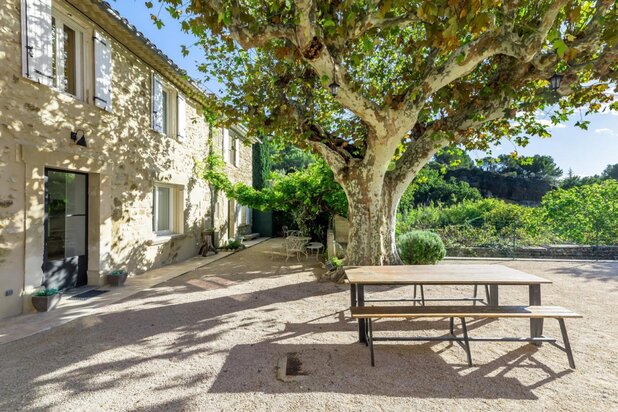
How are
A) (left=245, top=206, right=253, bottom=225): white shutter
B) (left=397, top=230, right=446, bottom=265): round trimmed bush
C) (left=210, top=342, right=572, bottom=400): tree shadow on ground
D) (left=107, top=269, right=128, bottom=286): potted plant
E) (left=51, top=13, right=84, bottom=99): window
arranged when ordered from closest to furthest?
(left=210, top=342, right=572, bottom=400): tree shadow on ground < (left=51, top=13, right=84, bottom=99): window < (left=107, top=269, right=128, bottom=286): potted plant < (left=397, top=230, right=446, bottom=265): round trimmed bush < (left=245, top=206, right=253, bottom=225): white shutter

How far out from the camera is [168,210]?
8523 mm

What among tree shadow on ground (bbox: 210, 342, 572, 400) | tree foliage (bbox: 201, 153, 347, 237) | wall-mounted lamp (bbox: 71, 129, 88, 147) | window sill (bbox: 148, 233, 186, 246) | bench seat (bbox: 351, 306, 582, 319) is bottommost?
tree shadow on ground (bbox: 210, 342, 572, 400)

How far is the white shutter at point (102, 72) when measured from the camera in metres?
5.47

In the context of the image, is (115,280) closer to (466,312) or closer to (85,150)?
(85,150)

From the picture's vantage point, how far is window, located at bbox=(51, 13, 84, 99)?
16.3 ft


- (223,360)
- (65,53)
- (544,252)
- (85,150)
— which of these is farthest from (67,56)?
(544,252)

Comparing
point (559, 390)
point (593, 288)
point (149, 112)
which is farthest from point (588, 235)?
point (149, 112)

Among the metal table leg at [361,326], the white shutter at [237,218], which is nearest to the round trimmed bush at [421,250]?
the metal table leg at [361,326]

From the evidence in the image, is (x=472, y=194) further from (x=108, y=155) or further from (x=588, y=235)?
(x=108, y=155)

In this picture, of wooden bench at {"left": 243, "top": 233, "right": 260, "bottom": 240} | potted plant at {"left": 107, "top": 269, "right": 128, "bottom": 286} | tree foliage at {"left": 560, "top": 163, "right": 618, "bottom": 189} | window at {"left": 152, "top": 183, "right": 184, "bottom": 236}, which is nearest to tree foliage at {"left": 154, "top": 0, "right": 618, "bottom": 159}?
window at {"left": 152, "top": 183, "right": 184, "bottom": 236}

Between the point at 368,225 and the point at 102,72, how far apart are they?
6.00 m

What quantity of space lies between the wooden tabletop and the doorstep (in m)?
4.04

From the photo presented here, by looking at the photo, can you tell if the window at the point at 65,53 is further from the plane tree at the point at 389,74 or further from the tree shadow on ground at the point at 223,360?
the tree shadow on ground at the point at 223,360

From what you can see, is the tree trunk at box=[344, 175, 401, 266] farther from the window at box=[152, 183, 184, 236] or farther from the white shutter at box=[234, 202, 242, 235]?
the white shutter at box=[234, 202, 242, 235]
